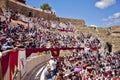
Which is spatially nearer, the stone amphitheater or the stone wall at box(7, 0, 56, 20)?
the stone wall at box(7, 0, 56, 20)

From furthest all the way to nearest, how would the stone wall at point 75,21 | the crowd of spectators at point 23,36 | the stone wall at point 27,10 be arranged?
the stone wall at point 75,21
the stone wall at point 27,10
the crowd of spectators at point 23,36

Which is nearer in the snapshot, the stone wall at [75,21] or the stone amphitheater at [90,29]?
the stone amphitheater at [90,29]

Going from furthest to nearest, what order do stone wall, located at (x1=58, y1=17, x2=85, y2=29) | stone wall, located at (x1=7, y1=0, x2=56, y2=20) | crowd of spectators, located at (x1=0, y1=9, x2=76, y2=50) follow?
stone wall, located at (x1=58, y1=17, x2=85, y2=29) < stone wall, located at (x1=7, y1=0, x2=56, y2=20) < crowd of spectators, located at (x1=0, y1=9, x2=76, y2=50)

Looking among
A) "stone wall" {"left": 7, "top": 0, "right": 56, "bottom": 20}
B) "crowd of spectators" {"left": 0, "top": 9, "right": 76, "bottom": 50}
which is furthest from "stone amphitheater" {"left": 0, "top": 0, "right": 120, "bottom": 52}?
"crowd of spectators" {"left": 0, "top": 9, "right": 76, "bottom": 50}

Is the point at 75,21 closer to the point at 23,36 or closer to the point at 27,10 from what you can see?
the point at 27,10

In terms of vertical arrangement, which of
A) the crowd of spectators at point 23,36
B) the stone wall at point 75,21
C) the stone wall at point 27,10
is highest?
the stone wall at point 27,10

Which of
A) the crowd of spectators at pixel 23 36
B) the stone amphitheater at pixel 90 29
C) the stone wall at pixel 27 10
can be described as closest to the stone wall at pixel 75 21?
the stone amphitheater at pixel 90 29

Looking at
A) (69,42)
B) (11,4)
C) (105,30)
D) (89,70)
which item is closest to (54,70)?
(89,70)

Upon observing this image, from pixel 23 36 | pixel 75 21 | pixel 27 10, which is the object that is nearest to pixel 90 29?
pixel 75 21

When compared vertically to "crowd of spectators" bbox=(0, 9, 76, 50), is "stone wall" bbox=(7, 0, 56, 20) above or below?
above

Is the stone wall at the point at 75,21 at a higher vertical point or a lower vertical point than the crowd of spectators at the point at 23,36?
higher

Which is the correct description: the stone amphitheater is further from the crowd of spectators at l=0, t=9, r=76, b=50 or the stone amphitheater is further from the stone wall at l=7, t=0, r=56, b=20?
the crowd of spectators at l=0, t=9, r=76, b=50

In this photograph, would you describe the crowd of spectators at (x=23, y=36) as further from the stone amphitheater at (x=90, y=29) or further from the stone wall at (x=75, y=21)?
the stone wall at (x=75, y=21)

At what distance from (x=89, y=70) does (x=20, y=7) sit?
35559 mm
